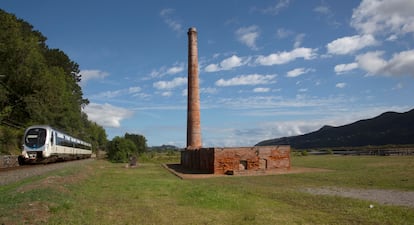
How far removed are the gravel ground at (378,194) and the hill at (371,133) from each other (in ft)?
377

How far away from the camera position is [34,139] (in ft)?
92.1

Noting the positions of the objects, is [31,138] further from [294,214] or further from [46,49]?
[46,49]

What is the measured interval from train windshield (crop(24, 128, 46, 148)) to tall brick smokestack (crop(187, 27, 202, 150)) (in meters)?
13.7

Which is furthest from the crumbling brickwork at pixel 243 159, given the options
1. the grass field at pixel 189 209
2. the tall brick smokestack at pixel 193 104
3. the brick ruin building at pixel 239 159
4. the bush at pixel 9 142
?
the bush at pixel 9 142

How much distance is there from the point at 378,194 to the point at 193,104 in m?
25.3

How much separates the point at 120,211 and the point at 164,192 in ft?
15.0

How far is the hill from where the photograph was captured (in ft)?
412

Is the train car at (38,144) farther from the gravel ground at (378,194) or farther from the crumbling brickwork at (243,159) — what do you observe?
the gravel ground at (378,194)

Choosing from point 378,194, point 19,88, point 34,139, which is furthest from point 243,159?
point 19,88

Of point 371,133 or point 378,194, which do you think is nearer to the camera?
point 378,194

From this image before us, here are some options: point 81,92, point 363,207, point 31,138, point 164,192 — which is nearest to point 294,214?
point 363,207

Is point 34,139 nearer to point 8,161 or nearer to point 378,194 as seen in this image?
point 8,161

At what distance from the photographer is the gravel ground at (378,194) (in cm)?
1170

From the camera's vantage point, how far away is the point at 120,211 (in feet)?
31.8
